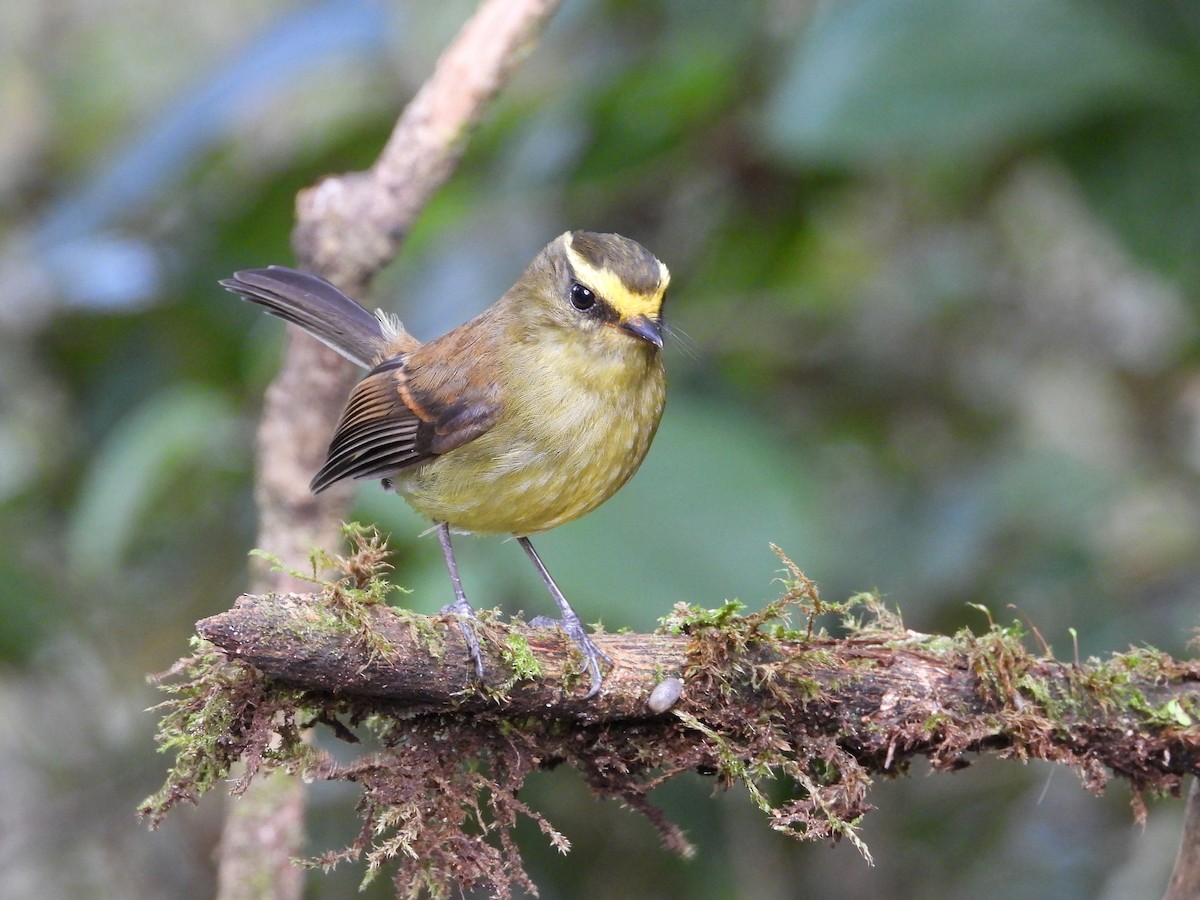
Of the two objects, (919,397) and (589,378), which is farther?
(919,397)

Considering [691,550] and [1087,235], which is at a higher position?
[1087,235]

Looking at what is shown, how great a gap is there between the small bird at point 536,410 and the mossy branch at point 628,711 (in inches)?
20.1

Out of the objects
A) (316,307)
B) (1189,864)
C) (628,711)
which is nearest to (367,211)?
(316,307)

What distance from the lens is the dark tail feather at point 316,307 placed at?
348 centimetres

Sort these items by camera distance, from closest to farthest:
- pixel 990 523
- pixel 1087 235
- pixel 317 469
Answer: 1. pixel 317 469
2. pixel 990 523
3. pixel 1087 235

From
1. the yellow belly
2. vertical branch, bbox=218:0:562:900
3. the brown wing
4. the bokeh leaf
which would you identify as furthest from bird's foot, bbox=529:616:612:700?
the bokeh leaf

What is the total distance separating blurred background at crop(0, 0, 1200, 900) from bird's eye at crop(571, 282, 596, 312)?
2.59ft

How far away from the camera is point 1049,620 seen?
451 cm

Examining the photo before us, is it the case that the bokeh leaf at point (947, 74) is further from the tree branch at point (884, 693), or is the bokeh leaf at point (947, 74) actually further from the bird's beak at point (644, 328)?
the tree branch at point (884, 693)

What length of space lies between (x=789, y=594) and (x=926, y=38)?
91.3 inches

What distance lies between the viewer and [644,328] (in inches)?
A: 119

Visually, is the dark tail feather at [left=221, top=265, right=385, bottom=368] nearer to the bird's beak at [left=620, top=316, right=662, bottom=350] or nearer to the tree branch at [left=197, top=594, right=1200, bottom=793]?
the bird's beak at [left=620, top=316, right=662, bottom=350]

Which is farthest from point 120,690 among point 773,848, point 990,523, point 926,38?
point 926,38

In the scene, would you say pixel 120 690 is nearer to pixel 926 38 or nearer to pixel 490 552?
pixel 490 552
